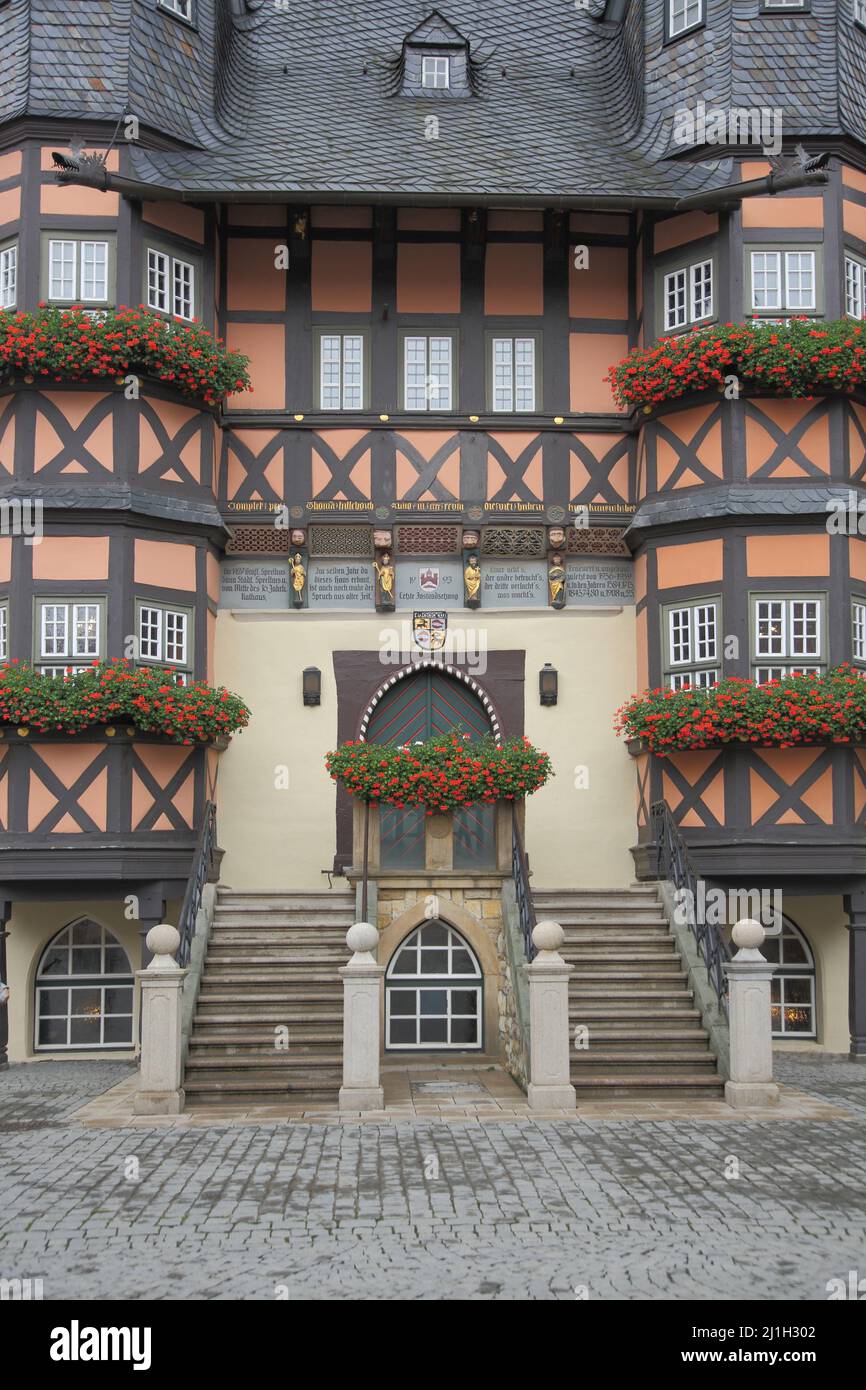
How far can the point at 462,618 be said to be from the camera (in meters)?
18.1

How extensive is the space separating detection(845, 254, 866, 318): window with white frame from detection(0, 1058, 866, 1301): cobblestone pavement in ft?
31.8

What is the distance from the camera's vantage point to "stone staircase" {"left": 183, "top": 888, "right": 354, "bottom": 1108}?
523 inches

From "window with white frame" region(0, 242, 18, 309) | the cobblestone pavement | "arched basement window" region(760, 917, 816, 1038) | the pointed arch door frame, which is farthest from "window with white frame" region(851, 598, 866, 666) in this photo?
"window with white frame" region(0, 242, 18, 309)

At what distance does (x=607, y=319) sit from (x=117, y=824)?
28.9ft

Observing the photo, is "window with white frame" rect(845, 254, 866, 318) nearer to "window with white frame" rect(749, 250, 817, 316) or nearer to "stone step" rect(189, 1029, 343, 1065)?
"window with white frame" rect(749, 250, 817, 316)

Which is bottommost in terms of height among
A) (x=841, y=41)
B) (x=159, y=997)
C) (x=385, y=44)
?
(x=159, y=997)

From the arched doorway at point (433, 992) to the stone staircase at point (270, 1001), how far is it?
3.05ft

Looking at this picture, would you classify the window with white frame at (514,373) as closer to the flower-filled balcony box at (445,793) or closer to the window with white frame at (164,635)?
the flower-filled balcony box at (445,793)

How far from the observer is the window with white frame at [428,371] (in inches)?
719

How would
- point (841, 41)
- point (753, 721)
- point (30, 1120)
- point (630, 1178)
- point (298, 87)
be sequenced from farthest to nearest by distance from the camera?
point (298, 87), point (841, 41), point (753, 721), point (30, 1120), point (630, 1178)

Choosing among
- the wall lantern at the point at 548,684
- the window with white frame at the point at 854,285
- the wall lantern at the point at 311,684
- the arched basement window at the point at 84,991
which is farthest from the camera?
the wall lantern at the point at 548,684

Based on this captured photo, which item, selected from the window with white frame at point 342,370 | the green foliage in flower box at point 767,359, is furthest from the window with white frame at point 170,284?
the green foliage in flower box at point 767,359

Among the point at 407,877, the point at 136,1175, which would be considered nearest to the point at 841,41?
the point at 407,877

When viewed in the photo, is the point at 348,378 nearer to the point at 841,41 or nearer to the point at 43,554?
the point at 43,554
